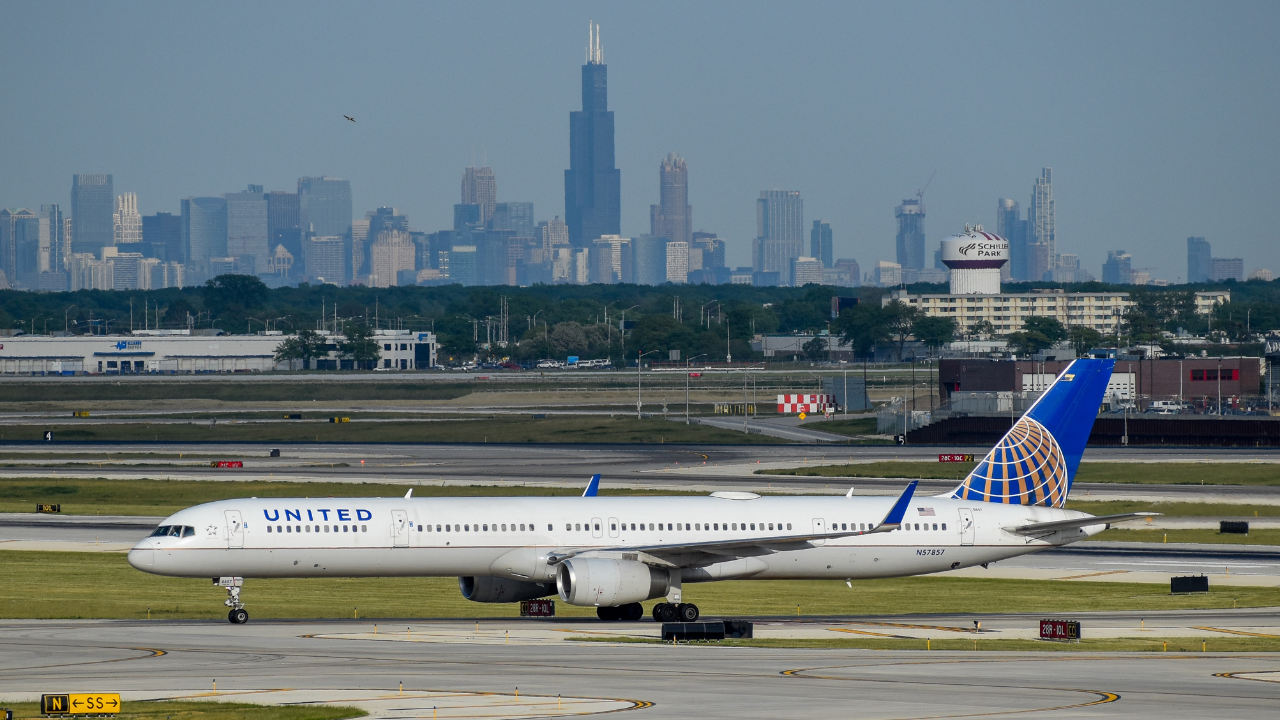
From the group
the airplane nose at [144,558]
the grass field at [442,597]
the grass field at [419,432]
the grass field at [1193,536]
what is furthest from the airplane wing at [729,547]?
the grass field at [419,432]

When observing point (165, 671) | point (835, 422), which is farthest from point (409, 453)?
point (165, 671)

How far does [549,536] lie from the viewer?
48656 mm

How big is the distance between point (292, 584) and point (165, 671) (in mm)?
21371

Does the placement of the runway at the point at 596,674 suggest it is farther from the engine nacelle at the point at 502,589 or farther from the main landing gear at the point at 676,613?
the engine nacelle at the point at 502,589

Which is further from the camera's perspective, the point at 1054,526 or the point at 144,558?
the point at 1054,526

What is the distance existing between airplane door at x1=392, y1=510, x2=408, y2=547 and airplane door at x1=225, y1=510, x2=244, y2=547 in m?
4.54

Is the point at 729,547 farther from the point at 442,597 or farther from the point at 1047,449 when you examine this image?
the point at 1047,449

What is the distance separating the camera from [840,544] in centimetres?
5109

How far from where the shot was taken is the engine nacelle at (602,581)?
4631 cm

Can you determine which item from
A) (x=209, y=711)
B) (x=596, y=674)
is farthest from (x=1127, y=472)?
(x=209, y=711)

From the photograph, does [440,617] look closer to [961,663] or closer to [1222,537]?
[961,663]

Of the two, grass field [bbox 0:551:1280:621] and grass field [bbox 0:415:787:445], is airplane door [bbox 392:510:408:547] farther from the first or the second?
grass field [bbox 0:415:787:445]

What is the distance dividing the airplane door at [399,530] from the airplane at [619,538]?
A: 0.03 metres

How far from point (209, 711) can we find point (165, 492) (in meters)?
65.9
